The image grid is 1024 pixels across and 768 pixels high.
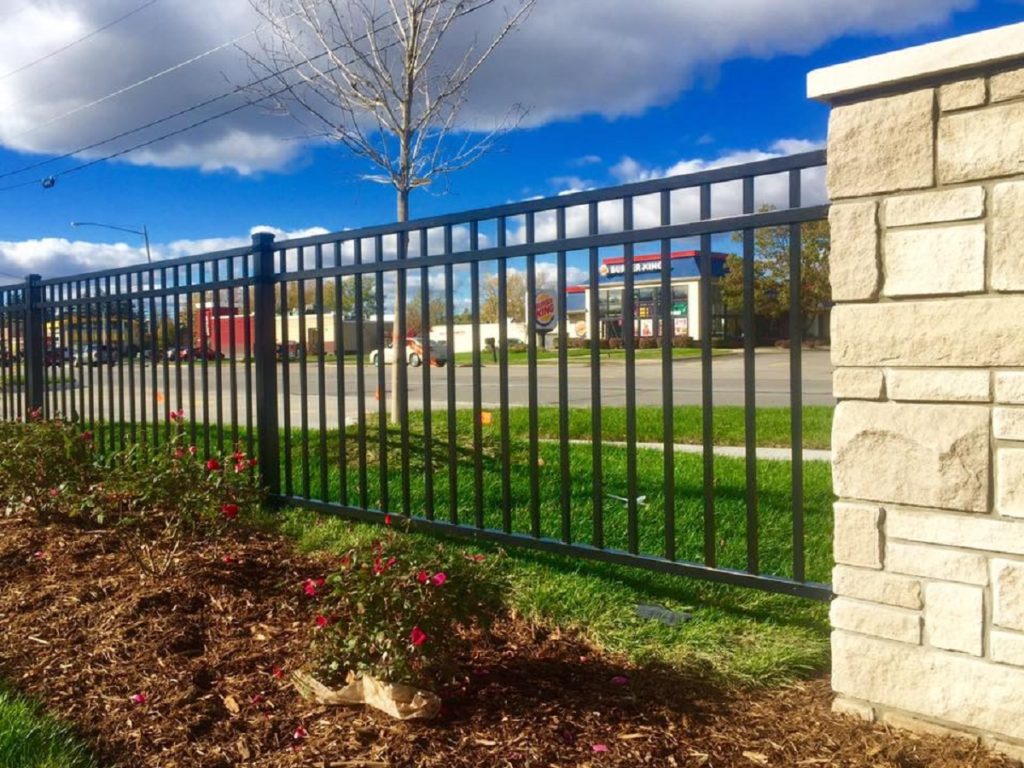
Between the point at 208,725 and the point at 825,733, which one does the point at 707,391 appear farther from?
the point at 208,725

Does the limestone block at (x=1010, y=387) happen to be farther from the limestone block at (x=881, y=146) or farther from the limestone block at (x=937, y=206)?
the limestone block at (x=881, y=146)

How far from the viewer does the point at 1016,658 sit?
93.7 inches

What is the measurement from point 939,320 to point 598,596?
71.0 inches

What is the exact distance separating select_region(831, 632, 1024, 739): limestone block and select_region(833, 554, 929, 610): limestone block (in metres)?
0.13

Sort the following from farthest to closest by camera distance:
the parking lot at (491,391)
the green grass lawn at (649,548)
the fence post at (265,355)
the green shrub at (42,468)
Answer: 1. the parking lot at (491,391)
2. the fence post at (265,355)
3. the green shrub at (42,468)
4. the green grass lawn at (649,548)

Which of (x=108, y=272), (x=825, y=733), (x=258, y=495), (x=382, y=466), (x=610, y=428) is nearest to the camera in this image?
(x=825, y=733)

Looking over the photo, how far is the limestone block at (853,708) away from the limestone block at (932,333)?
103 centimetres

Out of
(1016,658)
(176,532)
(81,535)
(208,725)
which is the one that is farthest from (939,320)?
(81,535)

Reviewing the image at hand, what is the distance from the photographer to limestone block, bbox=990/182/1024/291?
2320mm

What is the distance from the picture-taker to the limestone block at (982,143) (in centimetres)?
233

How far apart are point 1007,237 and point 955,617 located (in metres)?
1.05

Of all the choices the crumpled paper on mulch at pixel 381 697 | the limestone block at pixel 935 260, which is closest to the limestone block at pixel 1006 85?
the limestone block at pixel 935 260

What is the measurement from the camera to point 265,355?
538 cm

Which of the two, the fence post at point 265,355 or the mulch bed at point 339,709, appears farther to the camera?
the fence post at point 265,355
